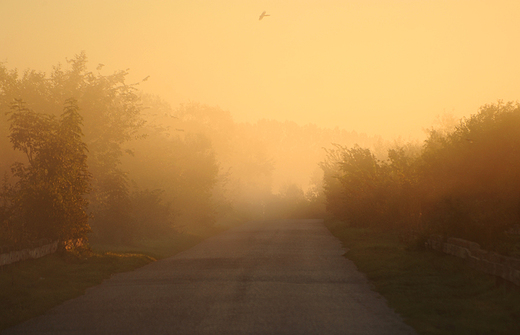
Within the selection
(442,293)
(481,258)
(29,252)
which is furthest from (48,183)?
(481,258)

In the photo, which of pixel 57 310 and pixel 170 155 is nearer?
pixel 57 310

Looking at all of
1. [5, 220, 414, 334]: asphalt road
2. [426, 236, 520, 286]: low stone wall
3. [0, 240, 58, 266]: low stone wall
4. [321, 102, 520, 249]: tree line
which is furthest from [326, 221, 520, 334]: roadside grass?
[0, 240, 58, 266]: low stone wall

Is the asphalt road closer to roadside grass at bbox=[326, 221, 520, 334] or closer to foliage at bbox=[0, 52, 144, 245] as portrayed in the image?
roadside grass at bbox=[326, 221, 520, 334]

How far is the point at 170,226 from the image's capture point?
3350 centimetres

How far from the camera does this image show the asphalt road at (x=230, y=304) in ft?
28.2

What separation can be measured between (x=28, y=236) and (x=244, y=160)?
10170cm

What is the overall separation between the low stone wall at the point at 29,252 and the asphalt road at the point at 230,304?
2.50 metres

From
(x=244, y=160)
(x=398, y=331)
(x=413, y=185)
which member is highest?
(x=244, y=160)

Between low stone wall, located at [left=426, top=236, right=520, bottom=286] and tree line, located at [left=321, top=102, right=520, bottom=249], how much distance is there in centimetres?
60

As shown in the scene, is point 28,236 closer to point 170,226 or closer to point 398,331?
point 398,331

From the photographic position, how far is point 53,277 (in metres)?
14.7

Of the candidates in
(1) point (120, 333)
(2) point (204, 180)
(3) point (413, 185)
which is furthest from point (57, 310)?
(2) point (204, 180)

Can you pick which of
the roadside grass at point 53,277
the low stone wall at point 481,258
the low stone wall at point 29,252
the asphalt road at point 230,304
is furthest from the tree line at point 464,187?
the low stone wall at point 29,252

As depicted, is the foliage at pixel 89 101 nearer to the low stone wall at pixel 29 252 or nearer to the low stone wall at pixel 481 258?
the low stone wall at pixel 29 252
